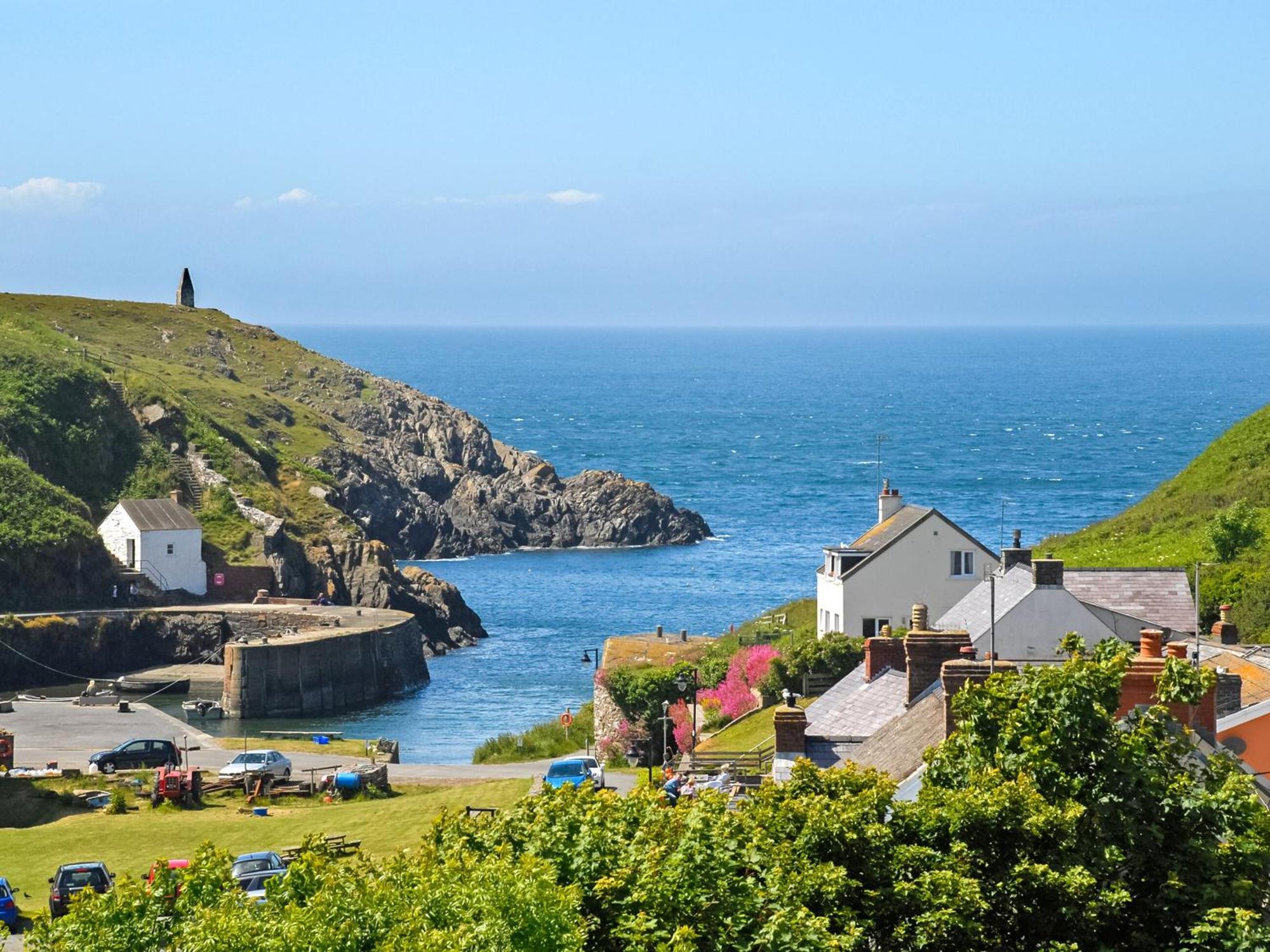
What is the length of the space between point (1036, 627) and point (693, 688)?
20.9m

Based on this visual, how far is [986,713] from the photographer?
2102 cm

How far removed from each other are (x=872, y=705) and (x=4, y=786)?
26.0 m

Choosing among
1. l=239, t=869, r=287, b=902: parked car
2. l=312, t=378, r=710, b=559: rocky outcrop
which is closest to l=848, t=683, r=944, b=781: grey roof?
l=239, t=869, r=287, b=902: parked car

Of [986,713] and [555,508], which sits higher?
[986,713]

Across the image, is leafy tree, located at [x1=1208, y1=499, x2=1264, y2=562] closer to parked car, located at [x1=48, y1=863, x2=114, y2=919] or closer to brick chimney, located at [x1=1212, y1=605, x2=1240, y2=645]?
brick chimney, located at [x1=1212, y1=605, x2=1240, y2=645]

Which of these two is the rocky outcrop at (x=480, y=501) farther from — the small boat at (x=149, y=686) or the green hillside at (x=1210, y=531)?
the green hillside at (x=1210, y=531)

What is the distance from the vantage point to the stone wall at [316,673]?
84.9m

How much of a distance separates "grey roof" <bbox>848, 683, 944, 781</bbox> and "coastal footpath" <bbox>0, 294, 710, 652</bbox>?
7255 cm

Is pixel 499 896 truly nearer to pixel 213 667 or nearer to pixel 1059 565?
pixel 1059 565

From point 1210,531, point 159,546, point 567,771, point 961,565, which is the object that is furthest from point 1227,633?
point 159,546

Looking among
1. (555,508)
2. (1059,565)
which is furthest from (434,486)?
(1059,565)

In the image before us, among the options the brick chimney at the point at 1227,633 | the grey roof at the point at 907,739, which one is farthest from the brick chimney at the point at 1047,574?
the grey roof at the point at 907,739

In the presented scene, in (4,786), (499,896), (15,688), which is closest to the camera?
(499,896)

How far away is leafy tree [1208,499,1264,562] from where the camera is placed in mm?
55562
